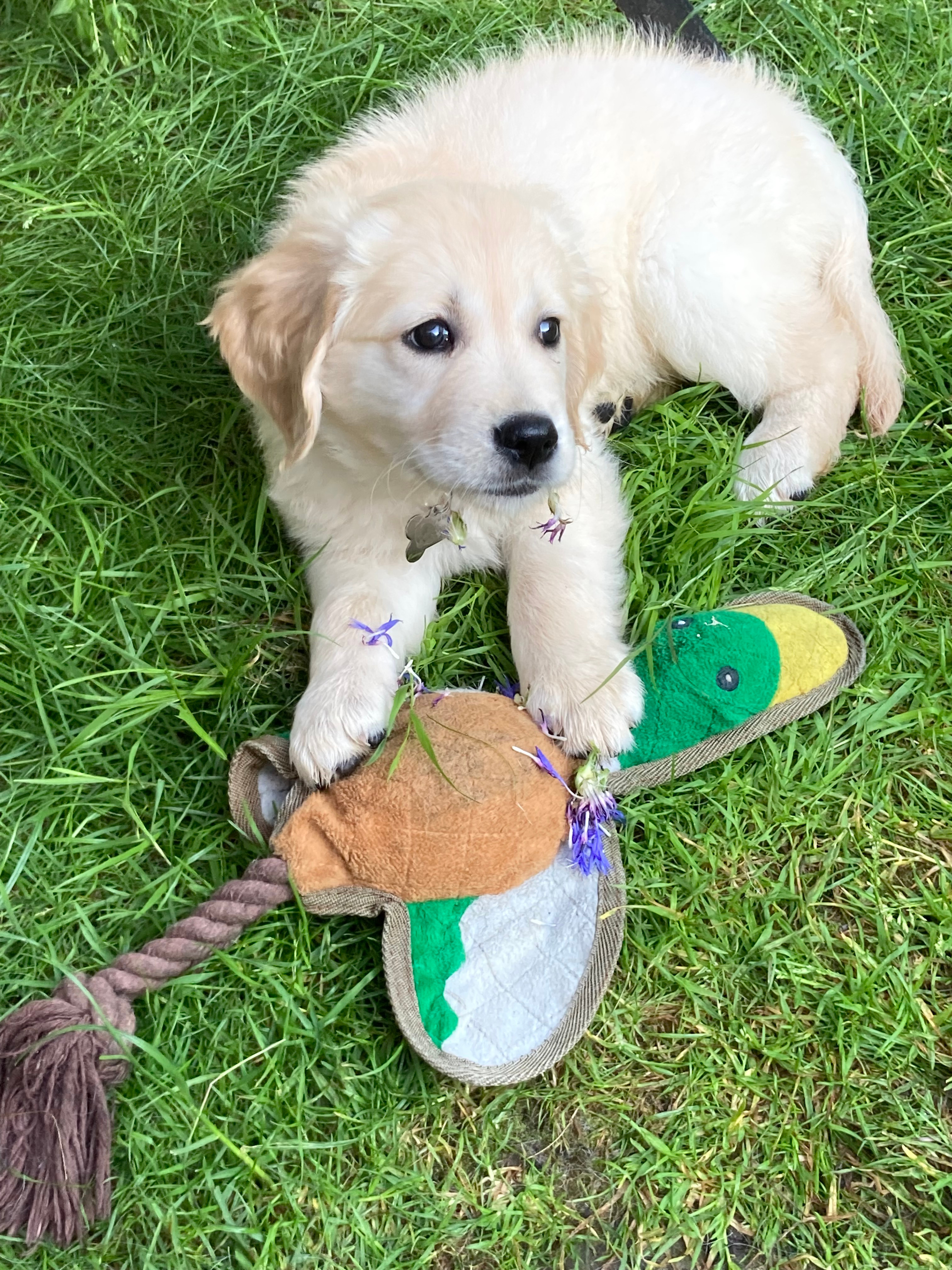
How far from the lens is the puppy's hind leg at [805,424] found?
240cm

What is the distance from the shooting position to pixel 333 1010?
1844 millimetres

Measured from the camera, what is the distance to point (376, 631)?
6.69 ft

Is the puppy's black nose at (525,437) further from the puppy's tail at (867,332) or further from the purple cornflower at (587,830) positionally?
the puppy's tail at (867,332)

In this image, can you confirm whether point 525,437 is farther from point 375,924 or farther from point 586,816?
point 375,924

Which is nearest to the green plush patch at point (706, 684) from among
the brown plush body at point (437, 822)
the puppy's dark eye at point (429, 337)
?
the brown plush body at point (437, 822)

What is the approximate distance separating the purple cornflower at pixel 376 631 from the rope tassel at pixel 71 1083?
0.49m

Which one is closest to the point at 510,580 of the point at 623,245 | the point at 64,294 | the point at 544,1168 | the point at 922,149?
the point at 623,245

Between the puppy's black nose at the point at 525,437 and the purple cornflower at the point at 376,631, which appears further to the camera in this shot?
the purple cornflower at the point at 376,631

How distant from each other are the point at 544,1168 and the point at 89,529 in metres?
1.76

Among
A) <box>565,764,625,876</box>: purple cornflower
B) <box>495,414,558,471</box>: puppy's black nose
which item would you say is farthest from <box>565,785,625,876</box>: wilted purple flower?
<box>495,414,558,471</box>: puppy's black nose

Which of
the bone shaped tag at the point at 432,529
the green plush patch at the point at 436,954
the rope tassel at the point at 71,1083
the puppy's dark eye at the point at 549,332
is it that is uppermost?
the puppy's dark eye at the point at 549,332

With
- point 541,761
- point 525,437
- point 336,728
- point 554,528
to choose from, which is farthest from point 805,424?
point 336,728

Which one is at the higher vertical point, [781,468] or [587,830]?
[781,468]

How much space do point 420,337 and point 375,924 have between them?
1.15m
